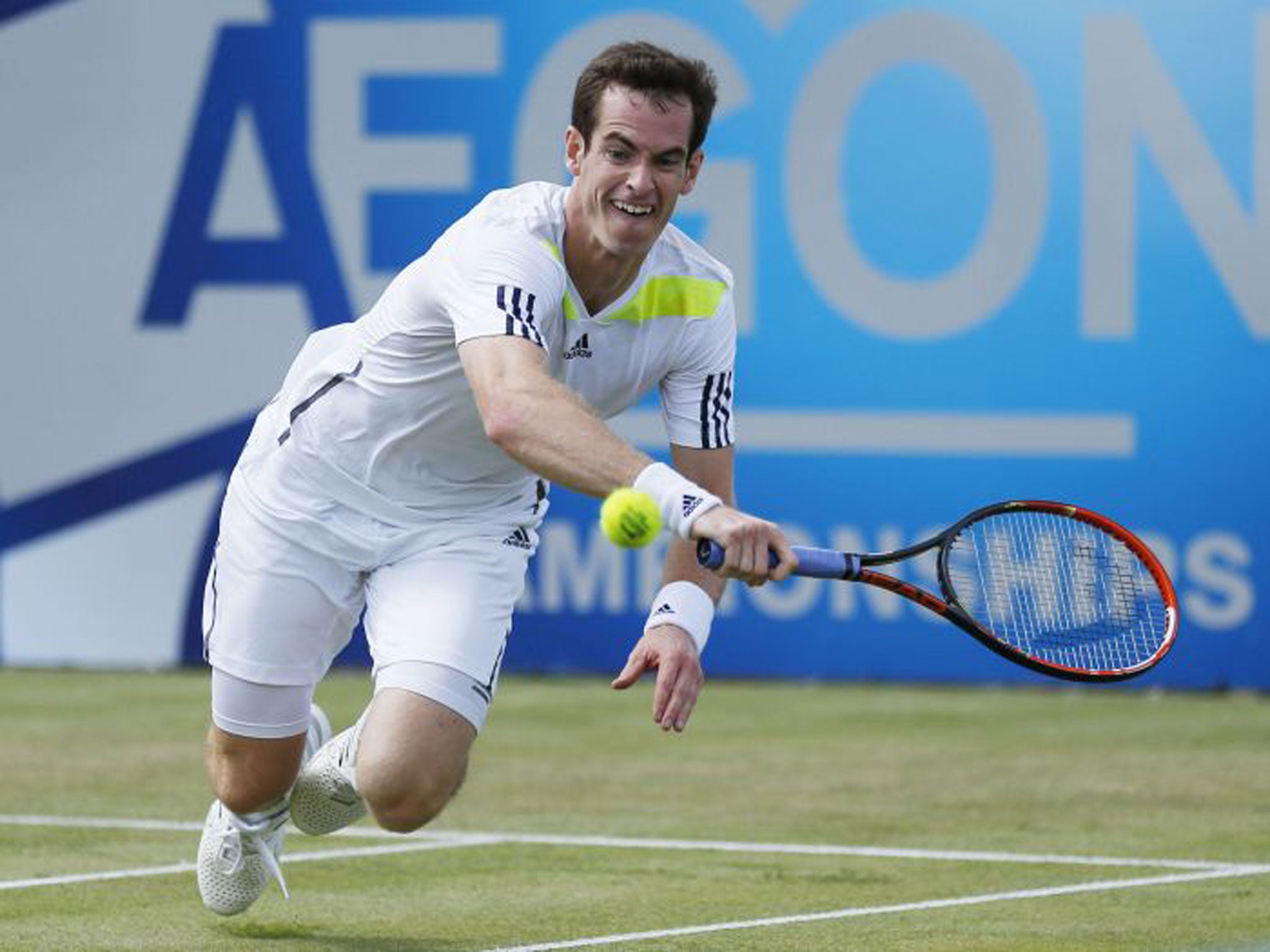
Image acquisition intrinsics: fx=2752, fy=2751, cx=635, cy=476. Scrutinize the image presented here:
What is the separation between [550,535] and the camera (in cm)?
1206

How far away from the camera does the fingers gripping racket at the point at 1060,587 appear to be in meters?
5.32

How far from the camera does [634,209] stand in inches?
206

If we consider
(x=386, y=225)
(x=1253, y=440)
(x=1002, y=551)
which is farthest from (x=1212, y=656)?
(x=1002, y=551)

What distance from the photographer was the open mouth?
17.1 ft

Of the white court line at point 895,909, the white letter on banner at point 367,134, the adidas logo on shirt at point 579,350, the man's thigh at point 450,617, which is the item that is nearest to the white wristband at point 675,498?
the adidas logo on shirt at point 579,350

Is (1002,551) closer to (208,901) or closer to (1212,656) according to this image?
(208,901)

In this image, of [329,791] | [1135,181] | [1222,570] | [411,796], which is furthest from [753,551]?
[1135,181]

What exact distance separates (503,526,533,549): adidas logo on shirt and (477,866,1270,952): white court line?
0.86 meters

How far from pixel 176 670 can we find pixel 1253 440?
4.91 m

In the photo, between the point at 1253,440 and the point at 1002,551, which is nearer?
the point at 1002,551

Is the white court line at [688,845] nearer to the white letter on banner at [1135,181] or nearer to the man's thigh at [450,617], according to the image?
the man's thigh at [450,617]

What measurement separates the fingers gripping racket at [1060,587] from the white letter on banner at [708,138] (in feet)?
20.1

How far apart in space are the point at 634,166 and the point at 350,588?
4.05 feet

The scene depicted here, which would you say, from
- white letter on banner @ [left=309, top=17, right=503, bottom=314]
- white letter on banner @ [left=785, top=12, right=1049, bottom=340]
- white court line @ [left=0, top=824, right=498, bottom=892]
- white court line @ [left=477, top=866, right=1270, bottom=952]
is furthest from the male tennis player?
white letter on banner @ [left=309, top=17, right=503, bottom=314]
